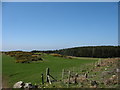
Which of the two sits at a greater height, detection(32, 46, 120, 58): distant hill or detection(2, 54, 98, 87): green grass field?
detection(32, 46, 120, 58): distant hill

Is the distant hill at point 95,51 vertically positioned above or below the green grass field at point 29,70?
above

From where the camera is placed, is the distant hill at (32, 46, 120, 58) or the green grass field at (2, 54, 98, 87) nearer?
the green grass field at (2, 54, 98, 87)

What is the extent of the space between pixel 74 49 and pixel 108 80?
122 feet

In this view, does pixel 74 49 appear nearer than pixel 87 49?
No

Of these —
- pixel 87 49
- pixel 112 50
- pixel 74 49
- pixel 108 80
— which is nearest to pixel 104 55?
pixel 112 50

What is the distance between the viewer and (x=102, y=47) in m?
43.6

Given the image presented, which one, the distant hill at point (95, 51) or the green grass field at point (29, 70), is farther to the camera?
the distant hill at point (95, 51)

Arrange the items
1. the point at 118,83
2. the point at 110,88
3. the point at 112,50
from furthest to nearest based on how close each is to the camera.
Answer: the point at 112,50 → the point at 118,83 → the point at 110,88

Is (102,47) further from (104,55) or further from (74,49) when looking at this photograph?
(74,49)

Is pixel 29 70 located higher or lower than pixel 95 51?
lower

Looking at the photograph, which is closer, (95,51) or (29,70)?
(29,70)

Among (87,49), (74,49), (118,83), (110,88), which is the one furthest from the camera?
(74,49)

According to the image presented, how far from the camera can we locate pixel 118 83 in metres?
10.6

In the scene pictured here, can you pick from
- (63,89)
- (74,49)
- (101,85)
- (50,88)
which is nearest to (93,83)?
(101,85)
